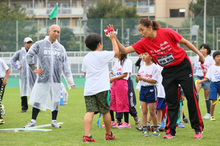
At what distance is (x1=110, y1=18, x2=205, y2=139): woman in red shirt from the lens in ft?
20.1

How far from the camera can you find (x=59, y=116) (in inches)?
393

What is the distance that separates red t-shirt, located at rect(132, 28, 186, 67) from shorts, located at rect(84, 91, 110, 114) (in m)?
0.98

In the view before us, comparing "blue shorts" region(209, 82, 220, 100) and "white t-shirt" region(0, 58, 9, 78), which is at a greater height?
"white t-shirt" region(0, 58, 9, 78)

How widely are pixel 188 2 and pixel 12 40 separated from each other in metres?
23.8

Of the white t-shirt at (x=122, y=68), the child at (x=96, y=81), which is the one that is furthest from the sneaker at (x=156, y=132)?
the white t-shirt at (x=122, y=68)

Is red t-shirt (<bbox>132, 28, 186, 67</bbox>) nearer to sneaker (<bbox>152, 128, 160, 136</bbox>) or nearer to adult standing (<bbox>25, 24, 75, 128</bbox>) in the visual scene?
sneaker (<bbox>152, 128, 160, 136</bbox>)

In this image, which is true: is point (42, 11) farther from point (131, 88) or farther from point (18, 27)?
point (131, 88)

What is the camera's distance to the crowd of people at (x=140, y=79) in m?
6.11

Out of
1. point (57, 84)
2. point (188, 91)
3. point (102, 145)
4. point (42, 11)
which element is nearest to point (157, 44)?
point (188, 91)

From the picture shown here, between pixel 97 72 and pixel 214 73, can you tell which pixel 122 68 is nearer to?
pixel 97 72

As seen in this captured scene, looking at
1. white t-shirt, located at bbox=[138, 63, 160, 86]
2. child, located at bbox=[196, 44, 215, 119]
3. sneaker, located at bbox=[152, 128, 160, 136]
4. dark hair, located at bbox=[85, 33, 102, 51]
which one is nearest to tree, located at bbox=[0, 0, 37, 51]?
child, located at bbox=[196, 44, 215, 119]

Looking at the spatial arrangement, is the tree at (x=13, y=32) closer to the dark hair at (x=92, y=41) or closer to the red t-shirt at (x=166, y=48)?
the dark hair at (x=92, y=41)

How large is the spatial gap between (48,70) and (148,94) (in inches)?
79.1

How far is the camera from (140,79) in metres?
6.91
